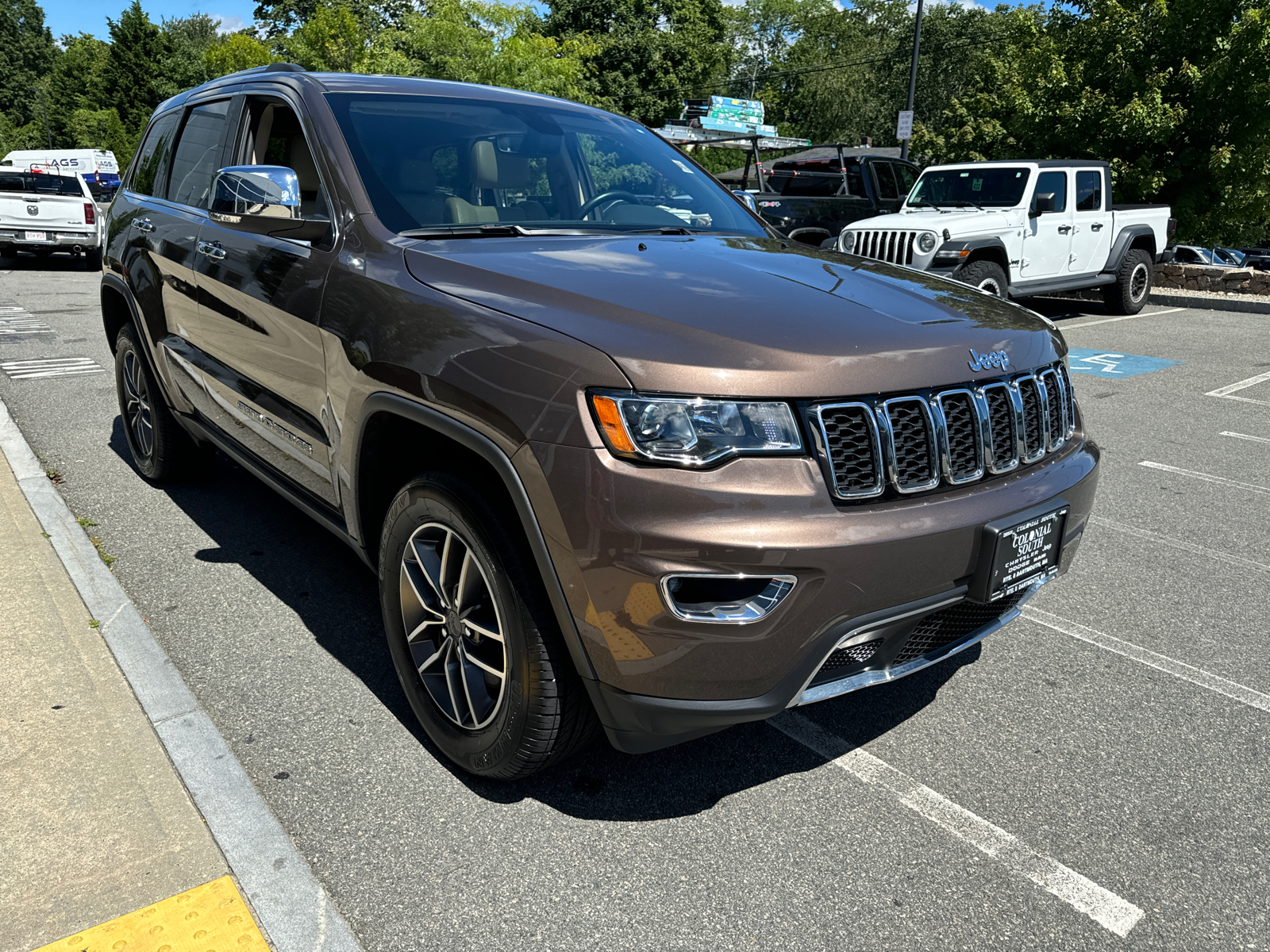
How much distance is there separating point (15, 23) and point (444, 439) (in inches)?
4509

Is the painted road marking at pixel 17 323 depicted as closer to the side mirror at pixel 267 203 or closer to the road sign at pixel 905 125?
the side mirror at pixel 267 203

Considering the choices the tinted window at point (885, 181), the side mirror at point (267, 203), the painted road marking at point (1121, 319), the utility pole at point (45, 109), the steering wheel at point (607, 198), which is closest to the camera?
the side mirror at point (267, 203)

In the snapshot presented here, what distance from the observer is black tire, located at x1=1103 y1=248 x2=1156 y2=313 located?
42.8ft

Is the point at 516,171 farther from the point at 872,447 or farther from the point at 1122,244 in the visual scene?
the point at 1122,244

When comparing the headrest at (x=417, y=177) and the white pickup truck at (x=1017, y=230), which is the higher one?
the headrest at (x=417, y=177)

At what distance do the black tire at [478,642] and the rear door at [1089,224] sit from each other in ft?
37.3

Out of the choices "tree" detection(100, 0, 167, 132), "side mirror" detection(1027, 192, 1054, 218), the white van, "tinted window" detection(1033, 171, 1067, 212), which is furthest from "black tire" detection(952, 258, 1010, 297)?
"tree" detection(100, 0, 167, 132)

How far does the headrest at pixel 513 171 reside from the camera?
11.0 ft

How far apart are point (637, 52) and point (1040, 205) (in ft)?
135

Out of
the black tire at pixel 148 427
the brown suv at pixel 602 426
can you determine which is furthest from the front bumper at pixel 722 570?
the black tire at pixel 148 427

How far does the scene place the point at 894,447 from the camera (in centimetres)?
227

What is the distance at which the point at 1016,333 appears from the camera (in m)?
2.71

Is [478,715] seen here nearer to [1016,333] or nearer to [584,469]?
[584,469]

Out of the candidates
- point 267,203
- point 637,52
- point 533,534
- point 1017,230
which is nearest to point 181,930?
point 533,534
